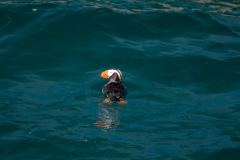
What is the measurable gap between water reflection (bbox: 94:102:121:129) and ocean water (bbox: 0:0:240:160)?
0.07 feet

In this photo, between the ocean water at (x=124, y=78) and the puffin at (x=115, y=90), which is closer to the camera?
the ocean water at (x=124, y=78)

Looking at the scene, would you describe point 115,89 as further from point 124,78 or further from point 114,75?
point 124,78

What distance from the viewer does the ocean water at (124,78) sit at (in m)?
8.21

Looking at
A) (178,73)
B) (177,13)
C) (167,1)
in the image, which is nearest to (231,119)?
(178,73)

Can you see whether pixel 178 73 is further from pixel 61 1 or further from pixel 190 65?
pixel 61 1

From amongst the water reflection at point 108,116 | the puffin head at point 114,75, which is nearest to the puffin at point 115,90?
the puffin head at point 114,75

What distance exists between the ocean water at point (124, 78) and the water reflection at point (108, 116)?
21mm

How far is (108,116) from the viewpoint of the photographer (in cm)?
914

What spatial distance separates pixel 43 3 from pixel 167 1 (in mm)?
4631

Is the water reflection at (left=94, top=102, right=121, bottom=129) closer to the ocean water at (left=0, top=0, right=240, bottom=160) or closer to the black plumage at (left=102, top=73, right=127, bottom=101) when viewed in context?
the ocean water at (left=0, top=0, right=240, bottom=160)

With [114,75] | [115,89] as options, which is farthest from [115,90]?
[114,75]

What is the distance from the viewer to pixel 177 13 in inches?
599

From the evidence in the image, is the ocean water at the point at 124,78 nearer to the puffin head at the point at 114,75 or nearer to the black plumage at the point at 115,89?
the black plumage at the point at 115,89

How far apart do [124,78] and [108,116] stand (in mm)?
2615
